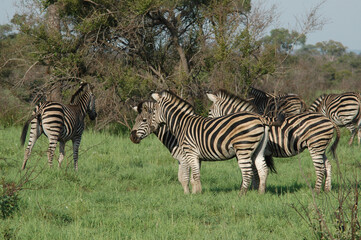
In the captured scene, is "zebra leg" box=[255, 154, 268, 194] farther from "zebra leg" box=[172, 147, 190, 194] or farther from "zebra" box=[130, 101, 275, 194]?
"zebra leg" box=[172, 147, 190, 194]

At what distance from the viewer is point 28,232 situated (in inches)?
207

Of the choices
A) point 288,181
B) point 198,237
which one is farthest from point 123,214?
point 288,181

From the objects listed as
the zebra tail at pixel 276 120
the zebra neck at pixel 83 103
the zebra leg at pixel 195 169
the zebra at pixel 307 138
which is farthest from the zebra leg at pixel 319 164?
the zebra neck at pixel 83 103

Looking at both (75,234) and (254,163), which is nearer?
(75,234)

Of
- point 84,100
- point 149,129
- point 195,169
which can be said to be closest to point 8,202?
point 149,129

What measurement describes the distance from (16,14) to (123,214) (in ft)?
34.6

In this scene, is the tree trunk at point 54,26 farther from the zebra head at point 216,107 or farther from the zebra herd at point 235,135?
the zebra head at point 216,107

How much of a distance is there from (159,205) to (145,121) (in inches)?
73.7

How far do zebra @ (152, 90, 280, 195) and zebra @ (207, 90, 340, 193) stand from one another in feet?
1.66

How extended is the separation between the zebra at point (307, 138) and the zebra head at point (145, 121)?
2108 millimetres

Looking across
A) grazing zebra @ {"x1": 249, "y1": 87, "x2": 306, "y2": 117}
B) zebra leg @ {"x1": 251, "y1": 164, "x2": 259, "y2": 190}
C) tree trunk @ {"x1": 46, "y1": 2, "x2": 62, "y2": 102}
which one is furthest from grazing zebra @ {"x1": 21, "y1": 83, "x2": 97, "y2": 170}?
grazing zebra @ {"x1": 249, "y1": 87, "x2": 306, "y2": 117}

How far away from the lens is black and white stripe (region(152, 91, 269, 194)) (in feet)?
22.5

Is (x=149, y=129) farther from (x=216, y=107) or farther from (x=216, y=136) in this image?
(x=216, y=107)

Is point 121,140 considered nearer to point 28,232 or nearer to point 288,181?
point 288,181
